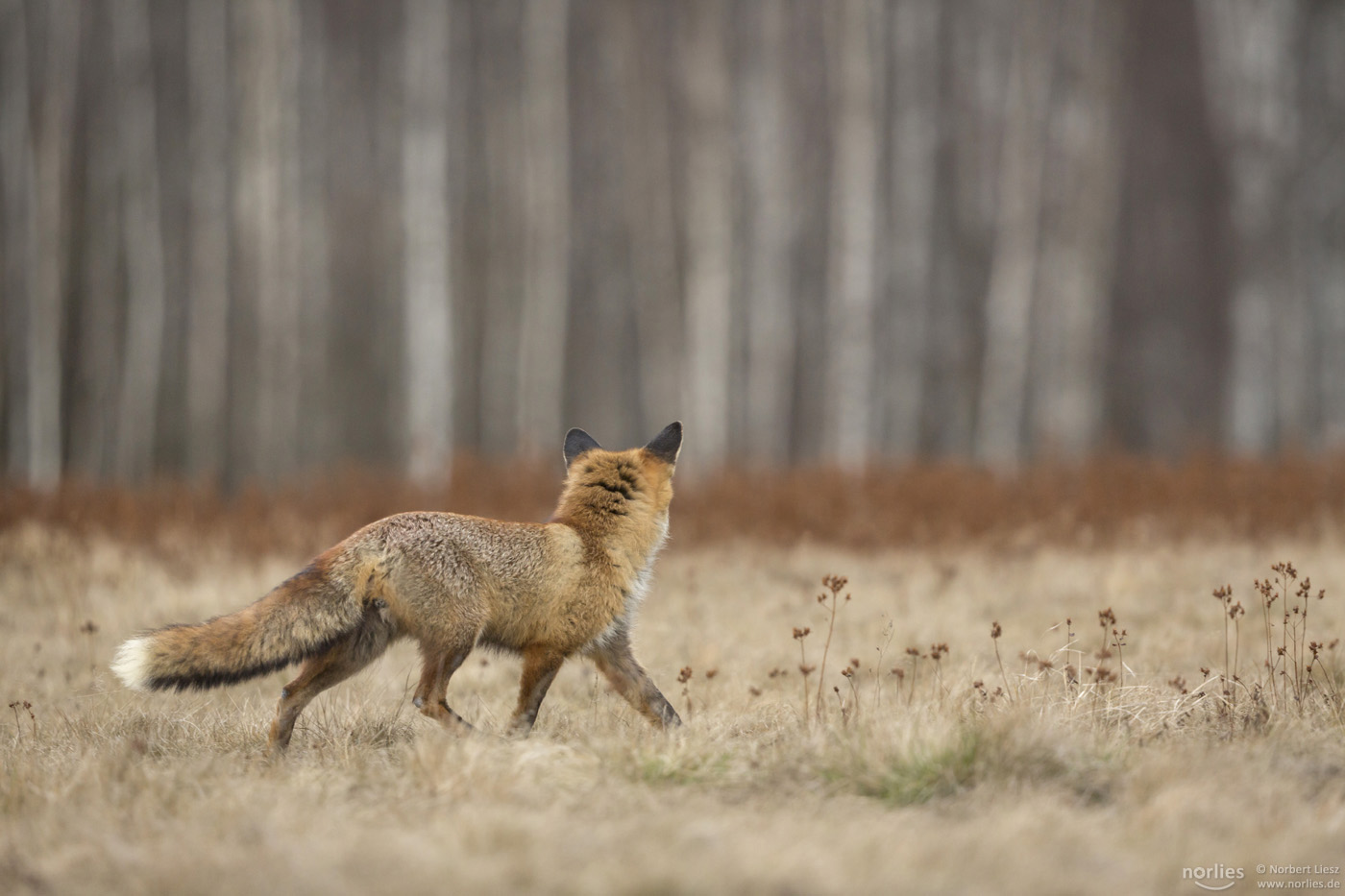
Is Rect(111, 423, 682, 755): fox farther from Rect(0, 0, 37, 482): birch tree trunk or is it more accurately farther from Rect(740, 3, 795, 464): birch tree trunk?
Rect(0, 0, 37, 482): birch tree trunk

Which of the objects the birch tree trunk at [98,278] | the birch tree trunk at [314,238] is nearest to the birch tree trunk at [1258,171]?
the birch tree trunk at [314,238]

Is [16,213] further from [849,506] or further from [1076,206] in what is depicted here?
[1076,206]

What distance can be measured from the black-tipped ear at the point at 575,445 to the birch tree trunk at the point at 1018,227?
1350 cm

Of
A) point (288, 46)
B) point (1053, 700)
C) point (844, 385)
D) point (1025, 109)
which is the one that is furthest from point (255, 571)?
point (1025, 109)

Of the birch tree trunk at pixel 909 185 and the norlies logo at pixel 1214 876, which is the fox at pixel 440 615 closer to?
the norlies logo at pixel 1214 876

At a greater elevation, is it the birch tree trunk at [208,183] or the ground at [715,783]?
the birch tree trunk at [208,183]

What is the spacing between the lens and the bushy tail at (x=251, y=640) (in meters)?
4.17

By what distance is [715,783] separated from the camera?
390cm

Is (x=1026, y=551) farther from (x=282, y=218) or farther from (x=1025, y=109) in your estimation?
(x=282, y=218)

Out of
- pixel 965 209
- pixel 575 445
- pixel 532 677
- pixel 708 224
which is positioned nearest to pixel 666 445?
pixel 575 445

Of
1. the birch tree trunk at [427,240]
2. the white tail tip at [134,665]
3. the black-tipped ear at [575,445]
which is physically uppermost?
the birch tree trunk at [427,240]

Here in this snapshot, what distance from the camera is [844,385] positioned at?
A: 49.8 feet

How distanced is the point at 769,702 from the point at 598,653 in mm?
908

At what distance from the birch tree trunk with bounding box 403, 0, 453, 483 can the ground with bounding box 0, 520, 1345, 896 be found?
23.7 feet
